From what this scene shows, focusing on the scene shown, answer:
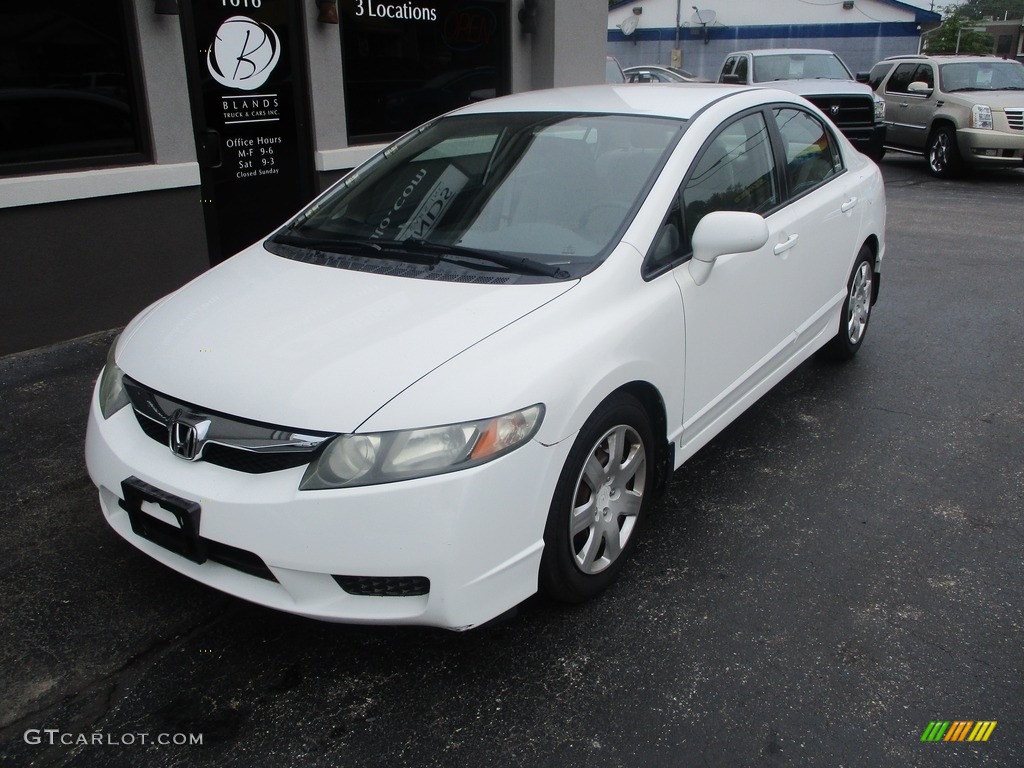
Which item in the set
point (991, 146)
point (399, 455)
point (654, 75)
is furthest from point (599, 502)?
point (654, 75)

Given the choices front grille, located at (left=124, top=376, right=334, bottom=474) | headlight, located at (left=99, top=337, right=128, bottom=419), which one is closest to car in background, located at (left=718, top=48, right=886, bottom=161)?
headlight, located at (left=99, top=337, right=128, bottom=419)

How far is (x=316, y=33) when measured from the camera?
265 inches

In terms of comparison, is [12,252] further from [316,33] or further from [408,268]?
[408,268]

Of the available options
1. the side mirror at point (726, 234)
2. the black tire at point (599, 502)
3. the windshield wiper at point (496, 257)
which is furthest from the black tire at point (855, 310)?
the windshield wiper at point (496, 257)

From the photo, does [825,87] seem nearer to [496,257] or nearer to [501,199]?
[501,199]

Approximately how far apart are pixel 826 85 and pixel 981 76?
2386 mm

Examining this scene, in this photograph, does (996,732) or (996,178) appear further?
(996,178)

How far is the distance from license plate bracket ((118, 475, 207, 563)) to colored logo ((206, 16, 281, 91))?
175 inches

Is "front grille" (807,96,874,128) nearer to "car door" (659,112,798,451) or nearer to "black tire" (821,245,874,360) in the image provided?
"black tire" (821,245,874,360)

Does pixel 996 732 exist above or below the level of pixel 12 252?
below

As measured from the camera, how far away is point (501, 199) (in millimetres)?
3414

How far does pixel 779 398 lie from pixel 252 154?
4.21 m

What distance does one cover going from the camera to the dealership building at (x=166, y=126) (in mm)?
5328

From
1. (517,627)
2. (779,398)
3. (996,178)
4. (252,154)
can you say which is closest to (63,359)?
(252,154)
